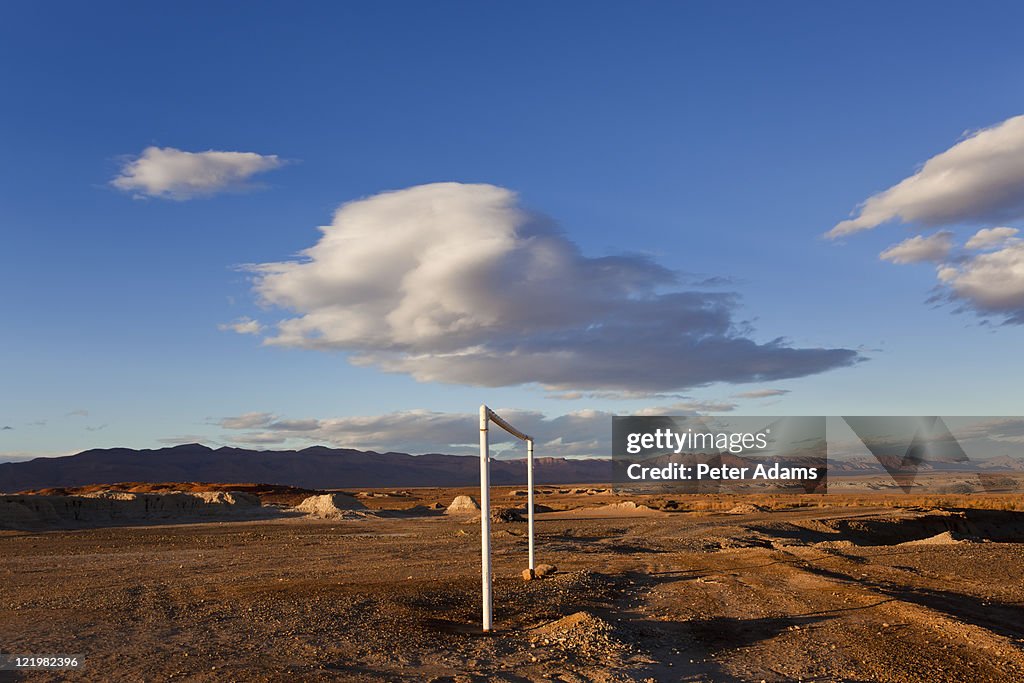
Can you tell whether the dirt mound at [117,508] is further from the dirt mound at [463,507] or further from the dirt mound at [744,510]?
the dirt mound at [744,510]

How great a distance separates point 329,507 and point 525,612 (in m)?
45.0

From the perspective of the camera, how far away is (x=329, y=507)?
5766 cm

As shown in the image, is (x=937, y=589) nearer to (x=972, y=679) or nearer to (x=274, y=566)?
(x=972, y=679)

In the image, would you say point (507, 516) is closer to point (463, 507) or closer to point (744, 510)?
point (463, 507)

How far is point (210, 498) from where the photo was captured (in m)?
62.3

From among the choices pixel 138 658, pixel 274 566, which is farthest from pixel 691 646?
pixel 274 566

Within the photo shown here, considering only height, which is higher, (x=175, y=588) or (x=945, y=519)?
(x=175, y=588)

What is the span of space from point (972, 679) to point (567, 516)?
149 ft

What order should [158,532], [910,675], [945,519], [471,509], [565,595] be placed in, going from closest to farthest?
[910,675], [565,595], [158,532], [945,519], [471,509]

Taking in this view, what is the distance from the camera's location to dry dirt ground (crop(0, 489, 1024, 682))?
11.1m

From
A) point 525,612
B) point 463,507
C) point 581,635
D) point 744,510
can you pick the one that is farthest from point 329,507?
point 581,635

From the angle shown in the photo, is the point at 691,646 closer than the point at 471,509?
Yes

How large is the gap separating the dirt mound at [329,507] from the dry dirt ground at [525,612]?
23.8 meters

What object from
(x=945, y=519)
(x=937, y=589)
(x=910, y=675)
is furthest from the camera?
(x=945, y=519)
